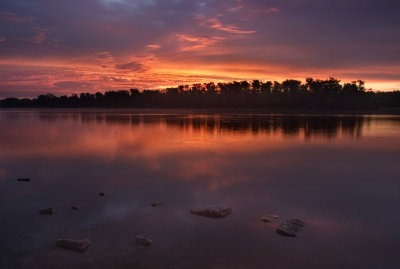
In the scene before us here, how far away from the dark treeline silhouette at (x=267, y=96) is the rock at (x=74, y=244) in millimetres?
134385

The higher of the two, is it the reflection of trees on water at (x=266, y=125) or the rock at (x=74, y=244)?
the reflection of trees on water at (x=266, y=125)

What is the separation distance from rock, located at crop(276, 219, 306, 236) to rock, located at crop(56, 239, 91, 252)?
434 centimetres

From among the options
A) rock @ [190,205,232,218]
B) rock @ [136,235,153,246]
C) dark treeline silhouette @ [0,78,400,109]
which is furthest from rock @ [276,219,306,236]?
dark treeline silhouette @ [0,78,400,109]

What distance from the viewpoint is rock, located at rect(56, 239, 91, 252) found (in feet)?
21.0

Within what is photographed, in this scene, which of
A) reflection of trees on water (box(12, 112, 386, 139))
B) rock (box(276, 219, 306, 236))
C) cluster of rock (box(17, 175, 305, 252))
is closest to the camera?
cluster of rock (box(17, 175, 305, 252))

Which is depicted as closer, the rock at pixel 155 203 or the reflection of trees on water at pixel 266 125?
the rock at pixel 155 203

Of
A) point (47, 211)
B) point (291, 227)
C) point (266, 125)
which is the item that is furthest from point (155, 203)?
point (266, 125)

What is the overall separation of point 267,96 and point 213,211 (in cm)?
14016

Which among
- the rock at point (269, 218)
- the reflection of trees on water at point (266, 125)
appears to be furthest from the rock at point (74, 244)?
the reflection of trees on water at point (266, 125)

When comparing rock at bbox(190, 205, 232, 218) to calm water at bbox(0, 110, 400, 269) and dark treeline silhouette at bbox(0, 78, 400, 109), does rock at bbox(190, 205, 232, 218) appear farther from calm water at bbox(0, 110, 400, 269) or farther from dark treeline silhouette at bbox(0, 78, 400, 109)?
dark treeline silhouette at bbox(0, 78, 400, 109)

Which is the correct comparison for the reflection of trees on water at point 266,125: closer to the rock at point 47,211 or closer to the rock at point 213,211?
the rock at point 213,211

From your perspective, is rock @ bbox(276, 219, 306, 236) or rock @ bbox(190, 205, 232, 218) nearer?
rock @ bbox(276, 219, 306, 236)

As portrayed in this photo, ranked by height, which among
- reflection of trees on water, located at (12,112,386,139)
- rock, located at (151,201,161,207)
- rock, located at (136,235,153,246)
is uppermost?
reflection of trees on water, located at (12,112,386,139)

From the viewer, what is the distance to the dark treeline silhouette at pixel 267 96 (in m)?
130
